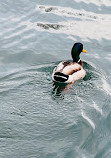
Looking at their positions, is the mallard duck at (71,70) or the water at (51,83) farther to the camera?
the mallard duck at (71,70)

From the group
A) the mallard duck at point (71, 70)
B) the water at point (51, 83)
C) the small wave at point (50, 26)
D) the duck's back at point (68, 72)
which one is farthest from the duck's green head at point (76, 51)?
the small wave at point (50, 26)

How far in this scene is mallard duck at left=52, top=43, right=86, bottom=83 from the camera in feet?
38.4

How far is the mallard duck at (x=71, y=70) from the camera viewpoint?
11.7 meters

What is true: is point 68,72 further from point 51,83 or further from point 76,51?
point 76,51

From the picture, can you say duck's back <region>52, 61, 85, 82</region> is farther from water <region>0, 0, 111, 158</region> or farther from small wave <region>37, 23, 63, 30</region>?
small wave <region>37, 23, 63, 30</region>

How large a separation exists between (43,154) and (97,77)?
4.55 meters

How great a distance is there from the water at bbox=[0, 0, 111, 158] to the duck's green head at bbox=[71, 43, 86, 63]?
1.25ft

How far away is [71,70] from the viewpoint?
484 inches

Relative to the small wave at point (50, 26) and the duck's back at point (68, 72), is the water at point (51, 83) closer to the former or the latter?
the small wave at point (50, 26)

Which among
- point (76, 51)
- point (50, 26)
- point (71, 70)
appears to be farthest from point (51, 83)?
point (50, 26)

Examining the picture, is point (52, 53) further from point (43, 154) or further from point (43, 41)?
point (43, 154)

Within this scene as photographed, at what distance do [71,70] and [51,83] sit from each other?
92cm

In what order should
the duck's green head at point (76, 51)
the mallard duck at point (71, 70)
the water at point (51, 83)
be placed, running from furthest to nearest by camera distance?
the duck's green head at point (76, 51) < the mallard duck at point (71, 70) < the water at point (51, 83)

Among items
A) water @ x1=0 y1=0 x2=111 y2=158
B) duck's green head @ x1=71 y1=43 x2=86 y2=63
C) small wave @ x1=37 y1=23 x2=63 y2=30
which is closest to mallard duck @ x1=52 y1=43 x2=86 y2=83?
duck's green head @ x1=71 y1=43 x2=86 y2=63
